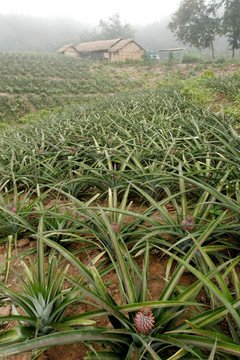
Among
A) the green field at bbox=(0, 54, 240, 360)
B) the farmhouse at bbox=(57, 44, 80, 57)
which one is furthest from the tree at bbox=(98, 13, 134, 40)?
the green field at bbox=(0, 54, 240, 360)

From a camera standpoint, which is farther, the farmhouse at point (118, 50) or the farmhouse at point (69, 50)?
the farmhouse at point (69, 50)

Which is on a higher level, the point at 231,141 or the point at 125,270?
the point at 231,141

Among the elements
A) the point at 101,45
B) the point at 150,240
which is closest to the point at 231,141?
the point at 150,240

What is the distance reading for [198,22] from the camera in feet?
76.7

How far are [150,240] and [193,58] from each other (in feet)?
89.6

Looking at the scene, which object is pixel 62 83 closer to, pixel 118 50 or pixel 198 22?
pixel 118 50

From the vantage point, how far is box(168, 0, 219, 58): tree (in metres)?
22.9

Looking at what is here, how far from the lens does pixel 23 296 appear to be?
705mm

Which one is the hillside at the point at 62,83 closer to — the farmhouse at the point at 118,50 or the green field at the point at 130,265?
the farmhouse at the point at 118,50

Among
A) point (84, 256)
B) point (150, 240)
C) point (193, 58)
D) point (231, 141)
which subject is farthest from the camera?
point (193, 58)

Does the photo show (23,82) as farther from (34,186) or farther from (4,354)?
(4,354)

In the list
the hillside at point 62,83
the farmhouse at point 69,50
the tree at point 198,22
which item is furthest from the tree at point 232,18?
the farmhouse at point 69,50

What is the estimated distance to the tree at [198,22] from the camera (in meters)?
22.9

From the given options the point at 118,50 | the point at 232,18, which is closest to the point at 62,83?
the point at 118,50
